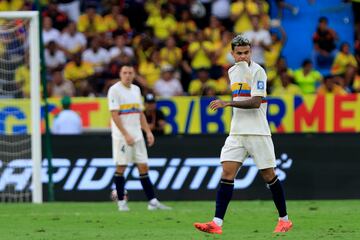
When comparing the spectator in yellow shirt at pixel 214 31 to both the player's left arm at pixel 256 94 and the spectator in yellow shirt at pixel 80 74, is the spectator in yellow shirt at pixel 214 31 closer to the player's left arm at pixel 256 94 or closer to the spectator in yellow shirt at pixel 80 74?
the spectator in yellow shirt at pixel 80 74

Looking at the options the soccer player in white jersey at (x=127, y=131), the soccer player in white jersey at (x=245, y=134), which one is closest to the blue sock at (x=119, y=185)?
the soccer player in white jersey at (x=127, y=131)

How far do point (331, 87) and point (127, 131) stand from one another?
8.02 metres

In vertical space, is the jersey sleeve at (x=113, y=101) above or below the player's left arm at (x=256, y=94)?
below

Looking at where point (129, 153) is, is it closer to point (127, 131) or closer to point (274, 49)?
point (127, 131)

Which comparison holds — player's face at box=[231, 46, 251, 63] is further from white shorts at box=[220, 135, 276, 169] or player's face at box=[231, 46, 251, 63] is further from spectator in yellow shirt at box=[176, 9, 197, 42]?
spectator in yellow shirt at box=[176, 9, 197, 42]

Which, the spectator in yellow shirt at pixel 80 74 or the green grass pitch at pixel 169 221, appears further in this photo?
the spectator in yellow shirt at pixel 80 74

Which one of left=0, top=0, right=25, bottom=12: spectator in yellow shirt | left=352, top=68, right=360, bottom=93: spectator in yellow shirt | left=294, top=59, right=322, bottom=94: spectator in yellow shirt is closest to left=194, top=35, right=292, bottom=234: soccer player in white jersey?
left=294, top=59, right=322, bottom=94: spectator in yellow shirt

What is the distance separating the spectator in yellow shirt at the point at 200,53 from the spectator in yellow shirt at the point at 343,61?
2.94 m

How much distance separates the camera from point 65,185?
726 inches

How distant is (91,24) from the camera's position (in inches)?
982

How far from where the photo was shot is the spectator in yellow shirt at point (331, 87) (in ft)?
75.0

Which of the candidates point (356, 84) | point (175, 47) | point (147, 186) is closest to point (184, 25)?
point (175, 47)

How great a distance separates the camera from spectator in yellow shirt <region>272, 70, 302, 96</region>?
22.8m

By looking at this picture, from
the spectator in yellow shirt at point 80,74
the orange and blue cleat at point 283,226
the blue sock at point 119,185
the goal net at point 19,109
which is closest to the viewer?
the orange and blue cleat at point 283,226
